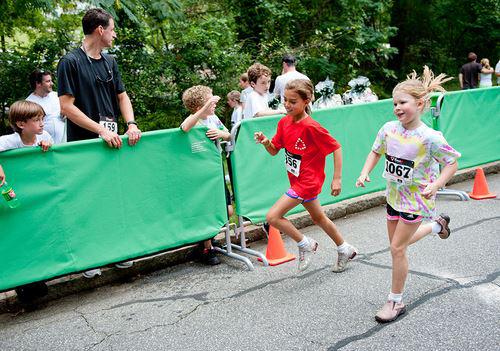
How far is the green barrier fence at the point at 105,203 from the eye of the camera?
4.37m

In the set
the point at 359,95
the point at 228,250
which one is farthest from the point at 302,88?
the point at 359,95

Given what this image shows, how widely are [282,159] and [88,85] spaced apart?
2.34 m

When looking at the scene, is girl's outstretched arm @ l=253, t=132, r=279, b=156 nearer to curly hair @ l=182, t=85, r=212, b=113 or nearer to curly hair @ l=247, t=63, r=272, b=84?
curly hair @ l=182, t=85, r=212, b=113

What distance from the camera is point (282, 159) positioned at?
20.2 feet

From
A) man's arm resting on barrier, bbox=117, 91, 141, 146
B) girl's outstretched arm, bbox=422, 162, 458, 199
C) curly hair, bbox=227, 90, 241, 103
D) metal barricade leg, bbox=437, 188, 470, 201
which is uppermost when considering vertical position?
man's arm resting on barrier, bbox=117, 91, 141, 146

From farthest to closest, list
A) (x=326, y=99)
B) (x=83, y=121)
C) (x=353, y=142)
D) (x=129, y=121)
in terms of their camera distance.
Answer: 1. (x=326, y=99)
2. (x=353, y=142)
3. (x=129, y=121)
4. (x=83, y=121)

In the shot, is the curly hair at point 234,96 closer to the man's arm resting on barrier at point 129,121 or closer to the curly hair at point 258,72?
the curly hair at point 258,72

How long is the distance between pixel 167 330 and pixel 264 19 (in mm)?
10903

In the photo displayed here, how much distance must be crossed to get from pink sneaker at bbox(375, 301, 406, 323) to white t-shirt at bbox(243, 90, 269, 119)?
3.35 m

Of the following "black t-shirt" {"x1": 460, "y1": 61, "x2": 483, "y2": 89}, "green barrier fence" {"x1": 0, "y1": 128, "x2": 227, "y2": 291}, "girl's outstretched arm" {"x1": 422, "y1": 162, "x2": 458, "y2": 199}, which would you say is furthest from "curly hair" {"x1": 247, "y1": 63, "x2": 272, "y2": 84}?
"black t-shirt" {"x1": 460, "y1": 61, "x2": 483, "y2": 89}

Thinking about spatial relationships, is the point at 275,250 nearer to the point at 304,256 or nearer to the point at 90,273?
the point at 304,256

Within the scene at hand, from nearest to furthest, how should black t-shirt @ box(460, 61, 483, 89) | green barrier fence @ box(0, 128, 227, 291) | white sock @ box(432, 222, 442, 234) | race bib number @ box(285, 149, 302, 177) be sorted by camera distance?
green barrier fence @ box(0, 128, 227, 291), white sock @ box(432, 222, 442, 234), race bib number @ box(285, 149, 302, 177), black t-shirt @ box(460, 61, 483, 89)

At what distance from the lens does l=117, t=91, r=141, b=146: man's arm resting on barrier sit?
15.8ft

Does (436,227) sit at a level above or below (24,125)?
below
